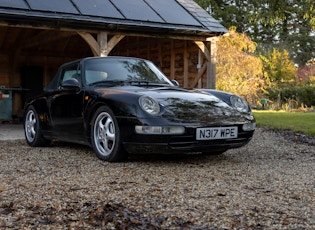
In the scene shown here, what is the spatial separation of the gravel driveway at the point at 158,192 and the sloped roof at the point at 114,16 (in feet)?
14.0

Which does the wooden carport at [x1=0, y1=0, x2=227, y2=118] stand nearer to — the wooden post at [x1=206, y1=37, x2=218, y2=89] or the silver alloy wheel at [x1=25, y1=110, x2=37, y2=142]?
the wooden post at [x1=206, y1=37, x2=218, y2=89]

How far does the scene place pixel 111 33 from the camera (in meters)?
10.2

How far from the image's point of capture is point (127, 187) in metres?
3.80

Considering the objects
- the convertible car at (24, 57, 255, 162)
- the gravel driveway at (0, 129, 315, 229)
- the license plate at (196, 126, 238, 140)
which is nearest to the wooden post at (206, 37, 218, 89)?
the convertible car at (24, 57, 255, 162)

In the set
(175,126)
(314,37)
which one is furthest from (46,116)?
(314,37)

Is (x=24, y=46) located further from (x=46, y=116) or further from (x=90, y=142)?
(x=90, y=142)

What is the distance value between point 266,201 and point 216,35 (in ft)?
27.6

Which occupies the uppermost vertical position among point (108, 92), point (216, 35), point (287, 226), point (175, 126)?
point (216, 35)

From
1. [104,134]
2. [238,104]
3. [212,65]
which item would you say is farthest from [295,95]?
[104,134]

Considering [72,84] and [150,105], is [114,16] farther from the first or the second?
[150,105]

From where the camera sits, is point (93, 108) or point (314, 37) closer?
point (93, 108)

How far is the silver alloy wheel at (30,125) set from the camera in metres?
6.98

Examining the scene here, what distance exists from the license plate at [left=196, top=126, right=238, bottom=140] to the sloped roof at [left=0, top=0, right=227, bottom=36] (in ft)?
17.7

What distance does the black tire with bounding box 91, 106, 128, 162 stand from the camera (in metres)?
5.03
